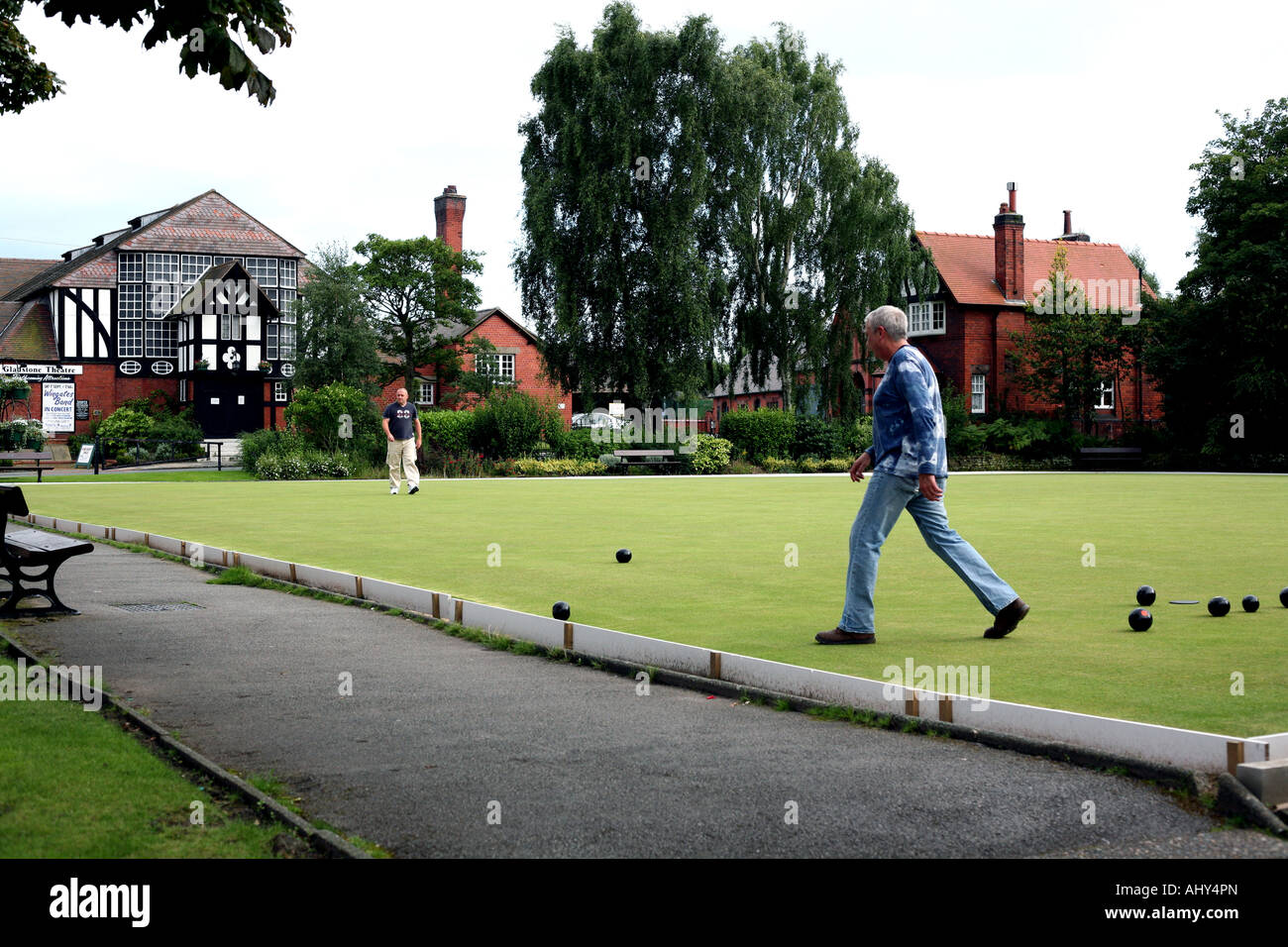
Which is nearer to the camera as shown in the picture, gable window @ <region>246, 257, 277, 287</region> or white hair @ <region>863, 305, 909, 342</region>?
white hair @ <region>863, 305, 909, 342</region>

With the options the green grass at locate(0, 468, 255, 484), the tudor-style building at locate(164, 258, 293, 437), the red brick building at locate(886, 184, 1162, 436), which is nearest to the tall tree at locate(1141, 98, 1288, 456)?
the red brick building at locate(886, 184, 1162, 436)

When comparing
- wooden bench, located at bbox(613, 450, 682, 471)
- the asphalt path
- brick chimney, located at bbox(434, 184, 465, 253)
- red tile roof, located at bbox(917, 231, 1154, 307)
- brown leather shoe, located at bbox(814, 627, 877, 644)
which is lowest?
the asphalt path

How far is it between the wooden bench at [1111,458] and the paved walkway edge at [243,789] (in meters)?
44.2

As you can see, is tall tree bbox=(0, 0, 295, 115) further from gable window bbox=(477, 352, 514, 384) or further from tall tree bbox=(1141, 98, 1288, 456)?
gable window bbox=(477, 352, 514, 384)

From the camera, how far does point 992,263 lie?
5406 centimetres

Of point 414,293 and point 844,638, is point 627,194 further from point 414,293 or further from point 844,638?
point 844,638

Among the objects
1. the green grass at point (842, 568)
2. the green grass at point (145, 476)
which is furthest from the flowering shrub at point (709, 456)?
the green grass at point (842, 568)

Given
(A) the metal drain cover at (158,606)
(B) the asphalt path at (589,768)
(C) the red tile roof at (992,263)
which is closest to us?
(B) the asphalt path at (589,768)

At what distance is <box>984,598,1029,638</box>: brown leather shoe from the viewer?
7523 millimetres

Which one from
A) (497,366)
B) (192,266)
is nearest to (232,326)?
(192,266)

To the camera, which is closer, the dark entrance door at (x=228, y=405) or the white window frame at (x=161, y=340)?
the dark entrance door at (x=228, y=405)

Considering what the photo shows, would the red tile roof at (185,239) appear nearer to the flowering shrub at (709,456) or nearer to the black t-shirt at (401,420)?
the flowering shrub at (709,456)

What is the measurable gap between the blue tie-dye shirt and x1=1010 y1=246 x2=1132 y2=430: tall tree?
43948 mm

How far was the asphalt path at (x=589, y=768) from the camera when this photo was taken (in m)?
4.11
